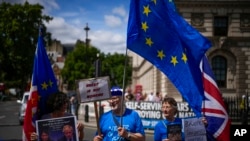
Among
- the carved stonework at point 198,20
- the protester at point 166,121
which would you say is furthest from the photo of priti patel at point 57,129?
the carved stonework at point 198,20

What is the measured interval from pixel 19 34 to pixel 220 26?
34.7 metres

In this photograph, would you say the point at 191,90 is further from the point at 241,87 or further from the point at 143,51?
the point at 241,87

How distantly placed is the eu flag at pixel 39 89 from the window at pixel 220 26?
3263 centimetres

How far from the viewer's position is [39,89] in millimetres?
6004

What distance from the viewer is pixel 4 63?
65562mm

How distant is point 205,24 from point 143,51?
104 feet

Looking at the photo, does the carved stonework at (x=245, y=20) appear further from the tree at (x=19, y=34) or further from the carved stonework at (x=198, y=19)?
the tree at (x=19, y=34)

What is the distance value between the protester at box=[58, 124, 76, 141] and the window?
3343 cm

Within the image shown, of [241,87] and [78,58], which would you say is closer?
[241,87]

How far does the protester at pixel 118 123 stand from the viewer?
5480mm

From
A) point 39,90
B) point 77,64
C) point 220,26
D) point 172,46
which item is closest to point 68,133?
point 39,90

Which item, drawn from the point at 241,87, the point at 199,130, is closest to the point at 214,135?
the point at 199,130

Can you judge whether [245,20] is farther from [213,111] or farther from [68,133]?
[68,133]

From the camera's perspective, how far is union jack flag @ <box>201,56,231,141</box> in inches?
256
